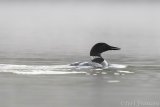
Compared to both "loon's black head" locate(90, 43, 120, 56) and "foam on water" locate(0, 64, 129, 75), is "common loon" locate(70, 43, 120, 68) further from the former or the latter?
"foam on water" locate(0, 64, 129, 75)

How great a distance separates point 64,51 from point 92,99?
11.8m

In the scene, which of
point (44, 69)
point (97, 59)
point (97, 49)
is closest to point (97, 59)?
point (97, 59)

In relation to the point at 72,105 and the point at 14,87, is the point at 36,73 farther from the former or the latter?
the point at 72,105

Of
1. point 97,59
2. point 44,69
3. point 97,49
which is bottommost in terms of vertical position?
point 44,69

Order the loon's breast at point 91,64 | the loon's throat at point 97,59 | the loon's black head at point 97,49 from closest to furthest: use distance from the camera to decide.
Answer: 1. the loon's breast at point 91,64
2. the loon's throat at point 97,59
3. the loon's black head at point 97,49

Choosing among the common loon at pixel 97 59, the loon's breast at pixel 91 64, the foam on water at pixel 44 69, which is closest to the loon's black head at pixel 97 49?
the common loon at pixel 97 59

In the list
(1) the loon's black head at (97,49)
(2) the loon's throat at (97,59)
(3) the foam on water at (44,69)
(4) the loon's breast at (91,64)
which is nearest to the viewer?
(3) the foam on water at (44,69)

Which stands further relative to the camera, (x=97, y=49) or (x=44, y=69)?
(x=97, y=49)

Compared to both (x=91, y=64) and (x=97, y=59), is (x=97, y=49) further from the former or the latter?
(x=91, y=64)

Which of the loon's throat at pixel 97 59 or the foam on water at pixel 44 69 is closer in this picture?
the foam on water at pixel 44 69

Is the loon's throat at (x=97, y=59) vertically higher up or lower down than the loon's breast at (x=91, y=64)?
higher up

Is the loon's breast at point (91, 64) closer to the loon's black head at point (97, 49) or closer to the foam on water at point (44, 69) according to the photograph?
the foam on water at point (44, 69)

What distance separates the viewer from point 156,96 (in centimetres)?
1442

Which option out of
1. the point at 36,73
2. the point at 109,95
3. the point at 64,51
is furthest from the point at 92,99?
the point at 64,51
